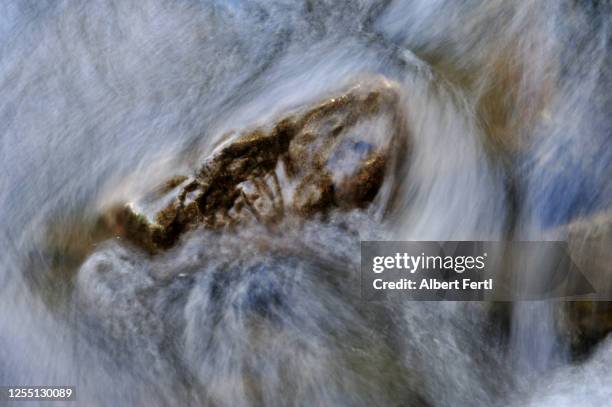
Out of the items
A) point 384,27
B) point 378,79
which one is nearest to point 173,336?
point 378,79

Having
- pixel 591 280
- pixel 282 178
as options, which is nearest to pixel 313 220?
pixel 282 178

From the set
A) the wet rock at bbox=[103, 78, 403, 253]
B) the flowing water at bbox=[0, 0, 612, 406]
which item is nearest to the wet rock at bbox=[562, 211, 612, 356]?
the flowing water at bbox=[0, 0, 612, 406]

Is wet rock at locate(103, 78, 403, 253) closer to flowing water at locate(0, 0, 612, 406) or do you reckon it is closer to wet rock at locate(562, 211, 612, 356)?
flowing water at locate(0, 0, 612, 406)

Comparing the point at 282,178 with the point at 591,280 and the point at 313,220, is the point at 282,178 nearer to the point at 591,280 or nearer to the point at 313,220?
the point at 313,220

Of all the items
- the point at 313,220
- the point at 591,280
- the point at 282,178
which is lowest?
the point at 591,280

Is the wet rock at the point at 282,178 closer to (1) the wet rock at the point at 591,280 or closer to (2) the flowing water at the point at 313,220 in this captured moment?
(2) the flowing water at the point at 313,220

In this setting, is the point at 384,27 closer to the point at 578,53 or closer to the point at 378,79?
the point at 378,79
